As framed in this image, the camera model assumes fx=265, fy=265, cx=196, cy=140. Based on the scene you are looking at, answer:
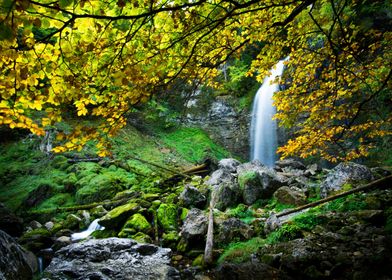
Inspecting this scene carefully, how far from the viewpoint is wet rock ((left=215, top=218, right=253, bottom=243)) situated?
5.91m

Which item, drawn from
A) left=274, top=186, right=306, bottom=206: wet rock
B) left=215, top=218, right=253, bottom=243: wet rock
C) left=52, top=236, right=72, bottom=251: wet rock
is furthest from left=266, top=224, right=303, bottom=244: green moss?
left=52, top=236, right=72, bottom=251: wet rock

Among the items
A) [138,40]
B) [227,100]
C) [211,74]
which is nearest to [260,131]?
[227,100]

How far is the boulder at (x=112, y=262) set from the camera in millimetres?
5047

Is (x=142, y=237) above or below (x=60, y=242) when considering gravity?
above

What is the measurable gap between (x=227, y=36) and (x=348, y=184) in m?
5.42

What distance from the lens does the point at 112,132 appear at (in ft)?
10.8

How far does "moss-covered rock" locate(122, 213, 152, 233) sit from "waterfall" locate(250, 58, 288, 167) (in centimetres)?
971

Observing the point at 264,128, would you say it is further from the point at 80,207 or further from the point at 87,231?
the point at 87,231

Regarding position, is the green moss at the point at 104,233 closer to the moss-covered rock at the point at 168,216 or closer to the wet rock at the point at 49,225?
the moss-covered rock at the point at 168,216

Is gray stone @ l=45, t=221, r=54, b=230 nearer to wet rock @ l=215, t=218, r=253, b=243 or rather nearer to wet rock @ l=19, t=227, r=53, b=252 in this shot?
wet rock @ l=19, t=227, r=53, b=252

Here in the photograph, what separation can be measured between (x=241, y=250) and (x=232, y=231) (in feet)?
2.35

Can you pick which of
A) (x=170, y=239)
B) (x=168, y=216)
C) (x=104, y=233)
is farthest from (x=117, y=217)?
(x=170, y=239)

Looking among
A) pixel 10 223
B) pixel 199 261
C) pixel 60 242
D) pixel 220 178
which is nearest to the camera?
pixel 199 261

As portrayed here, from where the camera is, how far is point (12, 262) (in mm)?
4844
